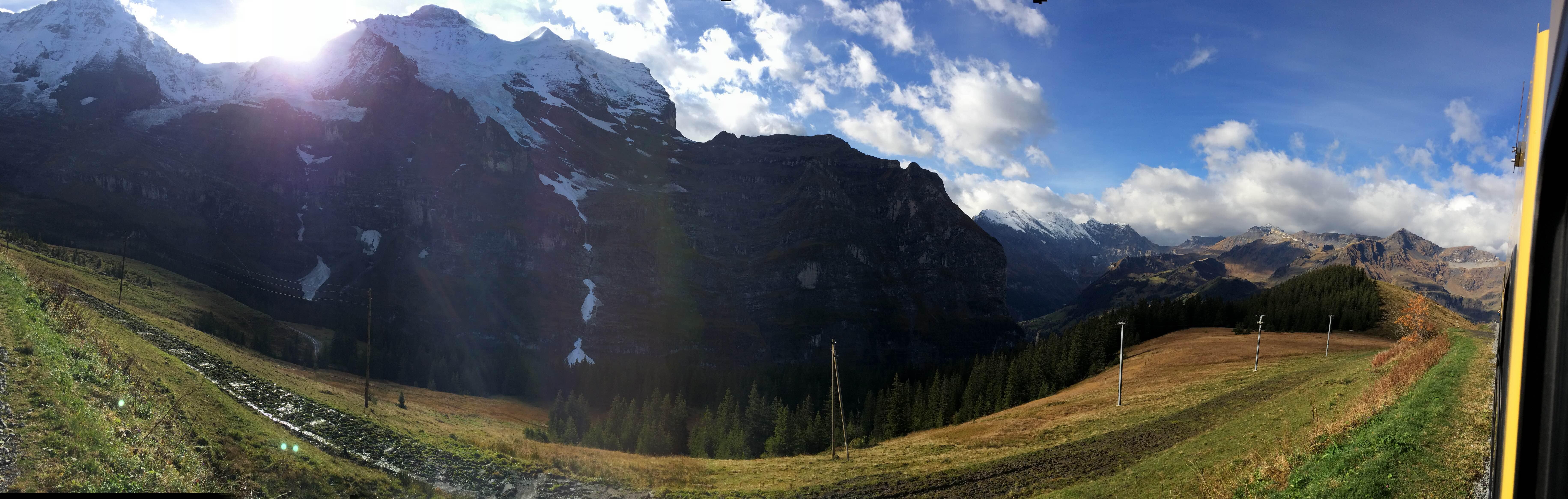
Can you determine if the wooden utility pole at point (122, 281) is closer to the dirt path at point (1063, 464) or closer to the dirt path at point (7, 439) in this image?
the dirt path at point (7, 439)

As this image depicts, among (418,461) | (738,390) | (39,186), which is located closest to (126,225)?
(39,186)

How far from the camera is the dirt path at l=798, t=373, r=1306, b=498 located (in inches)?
992

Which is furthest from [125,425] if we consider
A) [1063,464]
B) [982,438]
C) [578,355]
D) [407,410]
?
[578,355]

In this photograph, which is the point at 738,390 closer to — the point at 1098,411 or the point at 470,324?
the point at 1098,411

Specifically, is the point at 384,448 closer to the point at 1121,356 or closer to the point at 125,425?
the point at 125,425

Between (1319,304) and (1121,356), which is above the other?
(1319,304)

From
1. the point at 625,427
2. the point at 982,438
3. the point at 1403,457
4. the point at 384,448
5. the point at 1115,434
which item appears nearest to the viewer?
the point at 1403,457

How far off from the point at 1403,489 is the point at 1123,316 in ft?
321

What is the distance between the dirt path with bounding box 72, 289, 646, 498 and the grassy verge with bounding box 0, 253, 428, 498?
1.89m

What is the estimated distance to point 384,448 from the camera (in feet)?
101

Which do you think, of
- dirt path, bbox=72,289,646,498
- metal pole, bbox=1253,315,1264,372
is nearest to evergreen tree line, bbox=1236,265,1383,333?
metal pole, bbox=1253,315,1264,372

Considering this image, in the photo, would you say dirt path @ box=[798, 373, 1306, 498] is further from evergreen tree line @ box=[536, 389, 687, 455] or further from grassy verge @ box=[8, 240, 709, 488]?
evergreen tree line @ box=[536, 389, 687, 455]

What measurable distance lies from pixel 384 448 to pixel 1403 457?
124ft

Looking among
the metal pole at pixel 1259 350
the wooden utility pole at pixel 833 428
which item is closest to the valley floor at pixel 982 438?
the metal pole at pixel 1259 350
